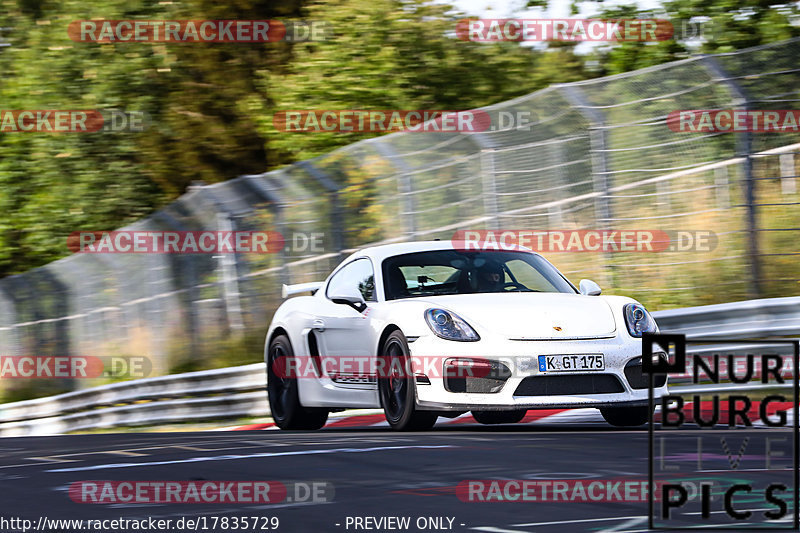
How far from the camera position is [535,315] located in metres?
8.24

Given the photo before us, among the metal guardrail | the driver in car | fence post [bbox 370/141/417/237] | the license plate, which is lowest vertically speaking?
the metal guardrail

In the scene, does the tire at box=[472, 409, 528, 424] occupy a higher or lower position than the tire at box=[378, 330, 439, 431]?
lower

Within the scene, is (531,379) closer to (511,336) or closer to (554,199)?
(511,336)

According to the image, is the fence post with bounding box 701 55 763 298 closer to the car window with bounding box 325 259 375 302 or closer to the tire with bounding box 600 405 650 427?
the tire with bounding box 600 405 650 427

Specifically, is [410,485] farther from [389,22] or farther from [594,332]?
[389,22]

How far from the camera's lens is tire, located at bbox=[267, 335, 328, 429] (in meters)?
10.1

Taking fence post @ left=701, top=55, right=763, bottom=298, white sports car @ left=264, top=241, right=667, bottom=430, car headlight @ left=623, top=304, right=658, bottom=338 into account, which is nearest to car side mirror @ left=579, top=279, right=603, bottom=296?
white sports car @ left=264, top=241, right=667, bottom=430

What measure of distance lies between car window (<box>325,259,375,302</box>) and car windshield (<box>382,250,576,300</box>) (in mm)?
172

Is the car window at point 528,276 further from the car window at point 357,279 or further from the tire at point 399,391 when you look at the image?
the tire at point 399,391

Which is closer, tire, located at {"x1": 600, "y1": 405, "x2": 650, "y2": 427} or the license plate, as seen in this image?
the license plate

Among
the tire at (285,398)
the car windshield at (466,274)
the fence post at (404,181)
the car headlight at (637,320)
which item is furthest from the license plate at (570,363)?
the fence post at (404,181)

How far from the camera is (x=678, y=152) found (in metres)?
12.4

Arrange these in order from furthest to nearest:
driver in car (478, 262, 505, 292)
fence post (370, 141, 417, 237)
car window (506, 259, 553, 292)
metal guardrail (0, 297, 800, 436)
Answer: fence post (370, 141, 417, 237) < metal guardrail (0, 297, 800, 436) < car window (506, 259, 553, 292) < driver in car (478, 262, 505, 292)

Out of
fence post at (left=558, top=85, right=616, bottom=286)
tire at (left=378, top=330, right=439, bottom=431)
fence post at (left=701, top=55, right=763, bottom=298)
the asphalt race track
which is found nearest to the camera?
the asphalt race track
